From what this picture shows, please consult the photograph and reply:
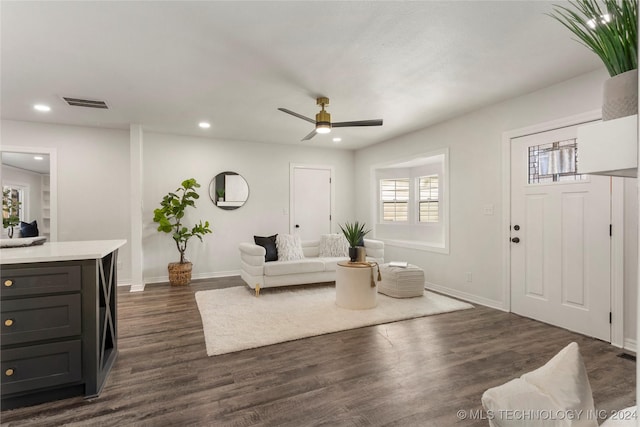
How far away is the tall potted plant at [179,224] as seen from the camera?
192 inches

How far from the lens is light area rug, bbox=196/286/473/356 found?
2910 millimetres

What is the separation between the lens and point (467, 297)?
424 centimetres

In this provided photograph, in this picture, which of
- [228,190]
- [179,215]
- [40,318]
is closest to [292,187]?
[228,190]

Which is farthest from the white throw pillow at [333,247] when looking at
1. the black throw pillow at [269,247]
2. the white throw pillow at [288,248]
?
the black throw pillow at [269,247]

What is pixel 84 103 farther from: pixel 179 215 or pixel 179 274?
pixel 179 274

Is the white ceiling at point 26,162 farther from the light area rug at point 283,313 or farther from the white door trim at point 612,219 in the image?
the white door trim at point 612,219

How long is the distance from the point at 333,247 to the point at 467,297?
2.11 metres

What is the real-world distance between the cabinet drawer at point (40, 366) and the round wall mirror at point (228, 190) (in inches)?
153

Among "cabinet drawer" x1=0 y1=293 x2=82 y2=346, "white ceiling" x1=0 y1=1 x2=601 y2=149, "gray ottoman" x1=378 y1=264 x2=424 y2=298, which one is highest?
"white ceiling" x1=0 y1=1 x2=601 y2=149

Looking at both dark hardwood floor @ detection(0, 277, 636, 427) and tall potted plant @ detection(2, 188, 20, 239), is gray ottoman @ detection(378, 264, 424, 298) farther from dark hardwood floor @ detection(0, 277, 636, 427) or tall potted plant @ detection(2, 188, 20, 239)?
tall potted plant @ detection(2, 188, 20, 239)

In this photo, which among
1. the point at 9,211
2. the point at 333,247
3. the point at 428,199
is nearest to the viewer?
the point at 333,247

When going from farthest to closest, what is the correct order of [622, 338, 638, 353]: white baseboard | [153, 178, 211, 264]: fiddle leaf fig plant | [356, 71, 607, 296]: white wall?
[153, 178, 211, 264]: fiddle leaf fig plant → [356, 71, 607, 296]: white wall → [622, 338, 638, 353]: white baseboard

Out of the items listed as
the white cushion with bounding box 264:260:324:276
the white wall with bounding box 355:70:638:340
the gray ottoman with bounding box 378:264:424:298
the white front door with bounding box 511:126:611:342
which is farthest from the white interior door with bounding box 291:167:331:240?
the white front door with bounding box 511:126:611:342

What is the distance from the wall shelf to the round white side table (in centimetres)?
313
